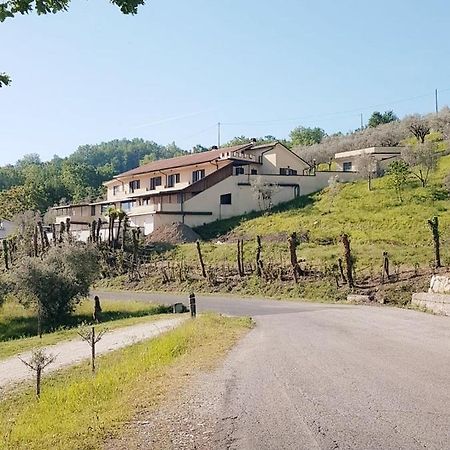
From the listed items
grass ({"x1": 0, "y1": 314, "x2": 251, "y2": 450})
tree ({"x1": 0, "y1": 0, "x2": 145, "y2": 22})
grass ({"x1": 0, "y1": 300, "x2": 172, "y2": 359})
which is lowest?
grass ({"x1": 0, "y1": 300, "x2": 172, "y2": 359})

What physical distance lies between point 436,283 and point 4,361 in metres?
14.8

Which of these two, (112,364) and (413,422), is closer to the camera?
(413,422)

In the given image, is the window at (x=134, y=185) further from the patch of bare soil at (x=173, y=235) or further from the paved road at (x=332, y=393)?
the paved road at (x=332, y=393)

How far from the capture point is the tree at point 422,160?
59156 mm

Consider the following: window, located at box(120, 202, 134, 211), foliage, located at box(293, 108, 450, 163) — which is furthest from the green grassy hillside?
foliage, located at box(293, 108, 450, 163)


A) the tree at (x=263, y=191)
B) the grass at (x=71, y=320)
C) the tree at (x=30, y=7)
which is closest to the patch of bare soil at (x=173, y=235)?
the tree at (x=263, y=191)

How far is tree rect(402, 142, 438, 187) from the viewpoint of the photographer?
2329 inches

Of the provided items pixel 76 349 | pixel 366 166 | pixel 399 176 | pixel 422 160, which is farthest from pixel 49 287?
pixel 366 166

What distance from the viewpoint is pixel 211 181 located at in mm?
64562

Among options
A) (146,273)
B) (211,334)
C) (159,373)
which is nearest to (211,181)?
(146,273)

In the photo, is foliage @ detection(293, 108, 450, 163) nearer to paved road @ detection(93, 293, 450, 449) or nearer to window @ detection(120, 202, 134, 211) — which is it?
window @ detection(120, 202, 134, 211)

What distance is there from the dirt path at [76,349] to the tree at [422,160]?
4130 centimetres

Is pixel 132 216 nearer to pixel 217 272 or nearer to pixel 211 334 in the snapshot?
pixel 217 272

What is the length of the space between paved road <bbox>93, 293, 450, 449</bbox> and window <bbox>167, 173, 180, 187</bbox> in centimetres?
5790
